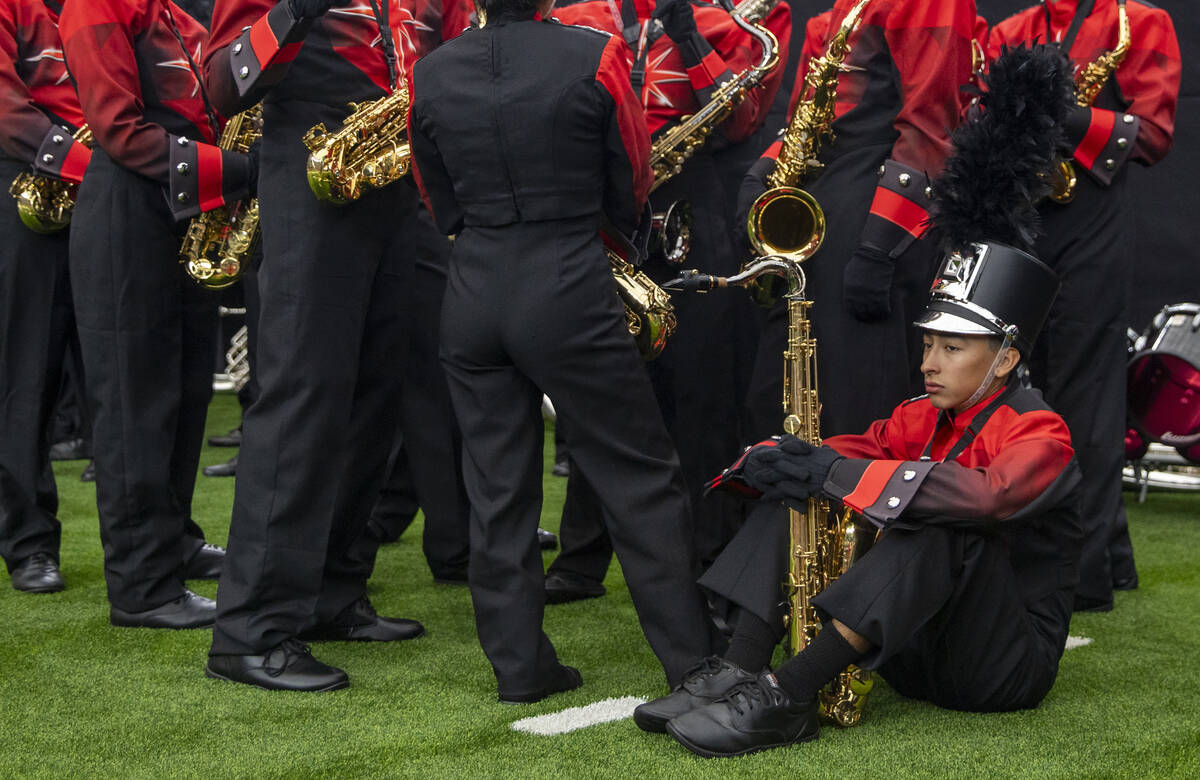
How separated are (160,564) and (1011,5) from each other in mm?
4917

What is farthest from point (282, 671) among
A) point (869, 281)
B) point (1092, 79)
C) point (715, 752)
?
point (1092, 79)

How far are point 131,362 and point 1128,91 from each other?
324cm

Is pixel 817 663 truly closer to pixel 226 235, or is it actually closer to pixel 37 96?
pixel 226 235

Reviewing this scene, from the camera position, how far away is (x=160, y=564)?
397cm

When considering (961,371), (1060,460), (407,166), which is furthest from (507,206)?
(1060,460)

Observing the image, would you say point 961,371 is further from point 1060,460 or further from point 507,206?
point 507,206

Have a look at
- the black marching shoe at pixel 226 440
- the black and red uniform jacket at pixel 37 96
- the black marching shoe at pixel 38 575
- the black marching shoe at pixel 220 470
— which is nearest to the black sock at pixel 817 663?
the black marching shoe at pixel 38 575

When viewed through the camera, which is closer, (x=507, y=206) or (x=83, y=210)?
(x=507, y=206)

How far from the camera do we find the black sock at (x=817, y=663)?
110 inches

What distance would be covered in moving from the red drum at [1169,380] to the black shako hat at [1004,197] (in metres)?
2.31

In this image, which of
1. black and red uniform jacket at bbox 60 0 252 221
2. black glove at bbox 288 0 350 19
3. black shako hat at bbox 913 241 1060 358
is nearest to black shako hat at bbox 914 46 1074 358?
black shako hat at bbox 913 241 1060 358

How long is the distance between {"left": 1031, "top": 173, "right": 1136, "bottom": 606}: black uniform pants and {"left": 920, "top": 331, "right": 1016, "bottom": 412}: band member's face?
1339mm

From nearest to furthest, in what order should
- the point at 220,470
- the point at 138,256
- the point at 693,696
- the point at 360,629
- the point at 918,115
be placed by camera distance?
the point at 693,696 < the point at 918,115 < the point at 360,629 < the point at 138,256 < the point at 220,470

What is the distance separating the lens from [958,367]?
3012mm
